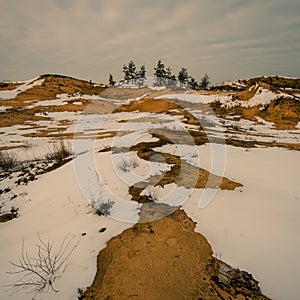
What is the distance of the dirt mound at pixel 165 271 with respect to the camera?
7.32 feet

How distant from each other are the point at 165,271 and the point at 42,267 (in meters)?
1.61

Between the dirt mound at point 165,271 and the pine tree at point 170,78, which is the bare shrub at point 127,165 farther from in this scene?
the pine tree at point 170,78

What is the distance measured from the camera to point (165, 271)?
2.48m

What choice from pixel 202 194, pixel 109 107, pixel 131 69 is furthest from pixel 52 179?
pixel 131 69

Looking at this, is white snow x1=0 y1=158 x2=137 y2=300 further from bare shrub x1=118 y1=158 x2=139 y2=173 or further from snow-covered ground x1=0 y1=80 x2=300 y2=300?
bare shrub x1=118 y1=158 x2=139 y2=173

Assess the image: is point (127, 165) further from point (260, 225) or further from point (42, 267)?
point (260, 225)

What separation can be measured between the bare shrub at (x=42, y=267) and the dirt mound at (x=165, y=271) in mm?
481

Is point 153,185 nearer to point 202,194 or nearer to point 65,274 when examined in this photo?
point 202,194

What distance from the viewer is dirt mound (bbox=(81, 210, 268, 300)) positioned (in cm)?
223

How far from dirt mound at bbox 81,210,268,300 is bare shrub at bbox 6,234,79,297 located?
481mm

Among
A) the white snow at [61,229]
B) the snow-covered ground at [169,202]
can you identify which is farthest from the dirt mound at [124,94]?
the white snow at [61,229]

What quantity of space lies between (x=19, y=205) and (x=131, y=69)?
60.7 meters

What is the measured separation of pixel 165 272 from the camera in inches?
97.1

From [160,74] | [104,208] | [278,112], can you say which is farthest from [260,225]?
[160,74]
